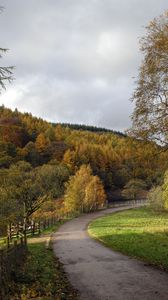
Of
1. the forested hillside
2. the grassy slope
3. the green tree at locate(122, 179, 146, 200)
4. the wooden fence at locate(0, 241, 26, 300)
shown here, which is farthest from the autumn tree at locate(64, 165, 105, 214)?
the wooden fence at locate(0, 241, 26, 300)

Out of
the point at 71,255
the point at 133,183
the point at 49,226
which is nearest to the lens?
the point at 71,255

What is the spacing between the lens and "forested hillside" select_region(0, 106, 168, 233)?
54.1ft

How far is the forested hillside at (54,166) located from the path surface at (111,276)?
4134 millimetres

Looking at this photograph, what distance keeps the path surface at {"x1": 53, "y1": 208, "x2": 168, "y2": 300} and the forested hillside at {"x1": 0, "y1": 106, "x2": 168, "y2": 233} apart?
13.6 ft

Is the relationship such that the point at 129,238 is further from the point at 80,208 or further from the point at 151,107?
the point at 80,208

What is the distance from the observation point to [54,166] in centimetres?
6131

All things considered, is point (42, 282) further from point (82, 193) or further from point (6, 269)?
point (82, 193)

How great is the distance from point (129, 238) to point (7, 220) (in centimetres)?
1602

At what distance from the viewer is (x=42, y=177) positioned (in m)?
47.0

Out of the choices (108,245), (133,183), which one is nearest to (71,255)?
(108,245)

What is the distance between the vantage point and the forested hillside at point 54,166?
16.5 meters

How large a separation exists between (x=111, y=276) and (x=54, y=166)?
44799 millimetres

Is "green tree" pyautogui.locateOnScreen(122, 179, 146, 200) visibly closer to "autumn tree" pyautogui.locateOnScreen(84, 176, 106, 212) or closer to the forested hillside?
the forested hillside

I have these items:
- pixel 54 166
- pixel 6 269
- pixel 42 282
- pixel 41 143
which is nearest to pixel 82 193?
pixel 54 166
